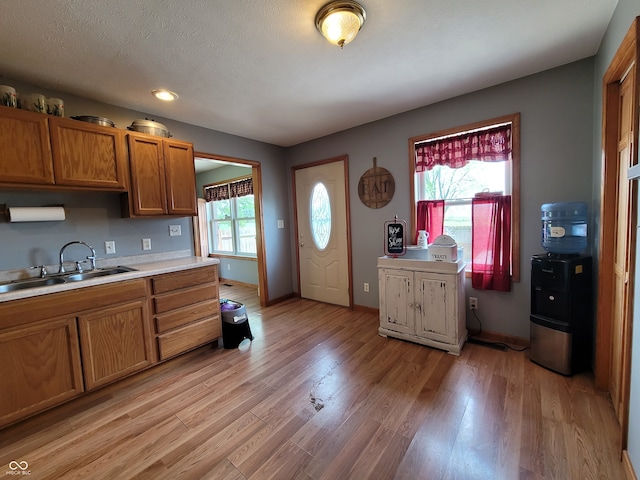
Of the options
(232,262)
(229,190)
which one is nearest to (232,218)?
(229,190)

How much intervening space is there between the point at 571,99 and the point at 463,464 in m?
2.74

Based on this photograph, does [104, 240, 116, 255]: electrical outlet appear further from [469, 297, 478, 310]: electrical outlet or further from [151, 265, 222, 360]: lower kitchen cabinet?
[469, 297, 478, 310]: electrical outlet

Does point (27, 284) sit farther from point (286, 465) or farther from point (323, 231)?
point (323, 231)

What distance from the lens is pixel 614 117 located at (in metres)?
1.72

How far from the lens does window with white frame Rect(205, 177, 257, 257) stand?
494cm

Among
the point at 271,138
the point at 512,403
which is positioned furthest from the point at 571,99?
the point at 271,138

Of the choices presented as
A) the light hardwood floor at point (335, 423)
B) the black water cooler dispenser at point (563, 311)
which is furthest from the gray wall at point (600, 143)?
the black water cooler dispenser at point (563, 311)

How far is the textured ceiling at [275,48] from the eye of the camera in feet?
4.85

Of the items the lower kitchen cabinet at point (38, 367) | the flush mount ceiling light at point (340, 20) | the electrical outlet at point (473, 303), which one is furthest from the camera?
the electrical outlet at point (473, 303)

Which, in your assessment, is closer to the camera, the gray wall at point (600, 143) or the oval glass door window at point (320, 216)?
the gray wall at point (600, 143)

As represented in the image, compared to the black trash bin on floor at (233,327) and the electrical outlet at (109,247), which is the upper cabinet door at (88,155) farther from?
the black trash bin on floor at (233,327)

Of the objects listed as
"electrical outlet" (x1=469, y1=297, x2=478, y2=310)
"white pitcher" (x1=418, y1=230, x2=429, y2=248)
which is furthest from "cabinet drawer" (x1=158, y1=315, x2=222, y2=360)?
"electrical outlet" (x1=469, y1=297, x2=478, y2=310)

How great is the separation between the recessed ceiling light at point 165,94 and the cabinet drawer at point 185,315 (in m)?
1.89

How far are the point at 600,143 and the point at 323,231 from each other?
112 inches
